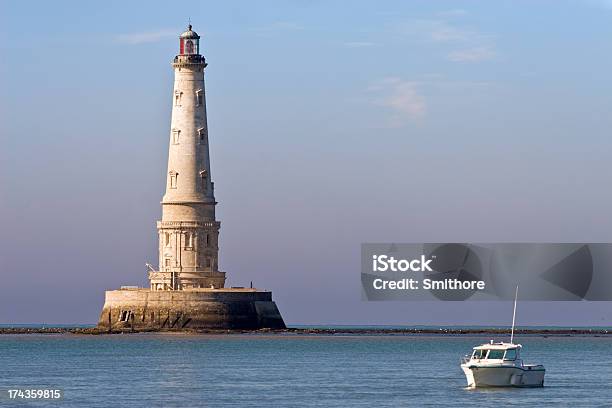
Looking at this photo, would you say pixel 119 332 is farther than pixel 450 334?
No

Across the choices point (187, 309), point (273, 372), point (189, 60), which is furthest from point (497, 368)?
point (189, 60)

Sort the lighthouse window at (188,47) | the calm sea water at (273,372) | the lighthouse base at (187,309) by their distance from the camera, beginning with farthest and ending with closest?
the lighthouse window at (188,47) → the lighthouse base at (187,309) → the calm sea water at (273,372)

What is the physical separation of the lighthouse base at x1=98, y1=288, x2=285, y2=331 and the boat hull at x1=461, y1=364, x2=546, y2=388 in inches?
2363

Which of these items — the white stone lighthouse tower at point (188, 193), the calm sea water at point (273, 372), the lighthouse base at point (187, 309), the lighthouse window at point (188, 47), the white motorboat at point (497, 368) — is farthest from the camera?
the lighthouse window at point (188, 47)

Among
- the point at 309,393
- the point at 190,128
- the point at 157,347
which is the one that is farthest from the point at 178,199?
the point at 309,393

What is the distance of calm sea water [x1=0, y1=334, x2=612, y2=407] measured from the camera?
77.8m

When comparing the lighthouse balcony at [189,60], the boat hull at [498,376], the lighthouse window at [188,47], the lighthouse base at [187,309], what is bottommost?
the boat hull at [498,376]

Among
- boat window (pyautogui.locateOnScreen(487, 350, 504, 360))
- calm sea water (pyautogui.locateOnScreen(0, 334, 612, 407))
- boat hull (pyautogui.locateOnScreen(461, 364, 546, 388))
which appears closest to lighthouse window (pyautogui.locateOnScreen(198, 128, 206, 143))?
calm sea water (pyautogui.locateOnScreen(0, 334, 612, 407))

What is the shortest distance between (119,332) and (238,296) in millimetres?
10585

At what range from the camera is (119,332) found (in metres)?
144

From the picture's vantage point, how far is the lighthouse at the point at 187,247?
14075 cm

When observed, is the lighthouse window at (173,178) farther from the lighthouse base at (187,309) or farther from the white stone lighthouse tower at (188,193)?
the lighthouse base at (187,309)

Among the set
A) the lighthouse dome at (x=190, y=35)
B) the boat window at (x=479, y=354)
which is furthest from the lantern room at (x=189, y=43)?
the boat window at (x=479, y=354)

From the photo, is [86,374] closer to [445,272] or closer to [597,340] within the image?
[445,272]
